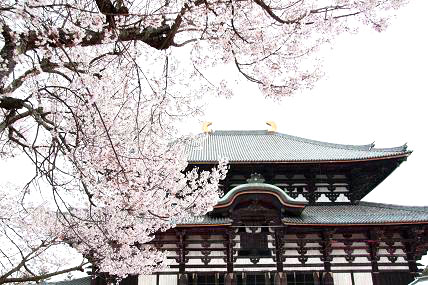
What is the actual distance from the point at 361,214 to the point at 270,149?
5.54 m

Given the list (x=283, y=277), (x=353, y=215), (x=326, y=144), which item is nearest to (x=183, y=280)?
(x=283, y=277)

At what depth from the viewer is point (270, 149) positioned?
2055cm

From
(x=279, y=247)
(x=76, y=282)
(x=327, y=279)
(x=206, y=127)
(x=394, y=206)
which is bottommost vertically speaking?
(x=327, y=279)

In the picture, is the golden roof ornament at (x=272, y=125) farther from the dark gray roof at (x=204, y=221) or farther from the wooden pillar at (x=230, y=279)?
the wooden pillar at (x=230, y=279)

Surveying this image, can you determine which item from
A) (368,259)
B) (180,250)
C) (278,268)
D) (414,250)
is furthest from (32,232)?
(414,250)

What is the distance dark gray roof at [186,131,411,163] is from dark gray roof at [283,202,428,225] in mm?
2000

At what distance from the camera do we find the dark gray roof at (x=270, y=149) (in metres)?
18.0

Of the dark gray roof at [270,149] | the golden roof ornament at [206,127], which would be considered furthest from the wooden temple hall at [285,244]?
Answer: the golden roof ornament at [206,127]

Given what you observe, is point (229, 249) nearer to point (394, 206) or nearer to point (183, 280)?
point (183, 280)

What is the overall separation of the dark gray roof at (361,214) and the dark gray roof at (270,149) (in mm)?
2000

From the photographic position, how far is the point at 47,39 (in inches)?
192

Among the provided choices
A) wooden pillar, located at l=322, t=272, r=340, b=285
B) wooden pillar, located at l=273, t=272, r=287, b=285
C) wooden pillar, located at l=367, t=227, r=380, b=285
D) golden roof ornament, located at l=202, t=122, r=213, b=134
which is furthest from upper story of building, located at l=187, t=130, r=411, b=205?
golden roof ornament, located at l=202, t=122, r=213, b=134

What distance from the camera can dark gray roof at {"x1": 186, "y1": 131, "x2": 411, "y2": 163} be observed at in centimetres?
1797

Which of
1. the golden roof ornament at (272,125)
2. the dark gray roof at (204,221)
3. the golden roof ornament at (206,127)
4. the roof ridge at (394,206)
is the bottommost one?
the dark gray roof at (204,221)
